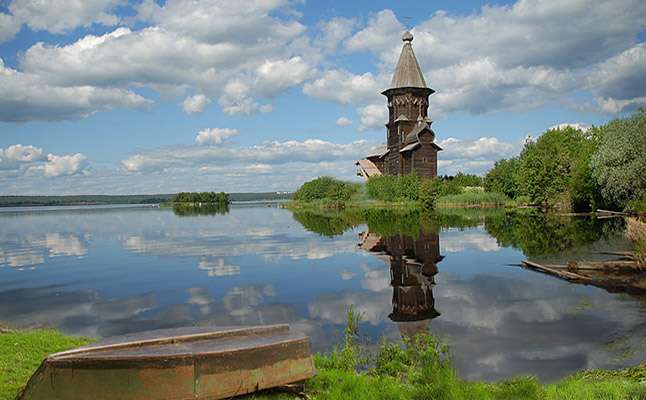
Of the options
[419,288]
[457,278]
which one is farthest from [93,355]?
[457,278]

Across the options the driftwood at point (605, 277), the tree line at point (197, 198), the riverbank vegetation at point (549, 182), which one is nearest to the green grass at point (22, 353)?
the driftwood at point (605, 277)

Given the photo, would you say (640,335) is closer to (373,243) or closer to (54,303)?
(54,303)

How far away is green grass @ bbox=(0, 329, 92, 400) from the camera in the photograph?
250 inches

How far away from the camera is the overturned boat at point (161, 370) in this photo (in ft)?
17.5

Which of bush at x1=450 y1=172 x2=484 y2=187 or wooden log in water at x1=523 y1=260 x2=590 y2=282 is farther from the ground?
bush at x1=450 y1=172 x2=484 y2=187

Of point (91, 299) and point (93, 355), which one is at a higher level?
point (93, 355)

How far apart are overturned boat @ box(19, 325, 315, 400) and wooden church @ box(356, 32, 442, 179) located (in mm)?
63677

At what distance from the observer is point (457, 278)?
1647 cm

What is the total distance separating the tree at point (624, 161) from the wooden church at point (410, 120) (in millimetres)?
28787

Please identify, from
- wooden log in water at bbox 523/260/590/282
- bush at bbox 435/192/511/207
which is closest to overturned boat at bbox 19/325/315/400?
wooden log in water at bbox 523/260/590/282

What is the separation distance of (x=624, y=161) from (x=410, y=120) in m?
36.6

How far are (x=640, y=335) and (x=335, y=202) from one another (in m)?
65.5

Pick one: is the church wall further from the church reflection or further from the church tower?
the church reflection

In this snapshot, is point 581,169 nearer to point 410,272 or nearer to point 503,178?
point 503,178
